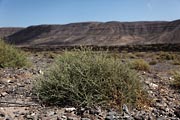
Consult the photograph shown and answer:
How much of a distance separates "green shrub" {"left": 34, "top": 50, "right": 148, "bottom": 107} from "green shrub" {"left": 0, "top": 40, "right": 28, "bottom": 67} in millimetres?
7117

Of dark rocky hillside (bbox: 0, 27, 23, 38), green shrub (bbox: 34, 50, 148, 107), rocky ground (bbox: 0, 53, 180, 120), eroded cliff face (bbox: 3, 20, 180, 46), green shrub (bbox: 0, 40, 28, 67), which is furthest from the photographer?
dark rocky hillside (bbox: 0, 27, 23, 38)

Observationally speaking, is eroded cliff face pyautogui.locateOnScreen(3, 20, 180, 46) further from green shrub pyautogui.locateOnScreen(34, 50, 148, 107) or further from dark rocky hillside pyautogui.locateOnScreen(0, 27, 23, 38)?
green shrub pyautogui.locateOnScreen(34, 50, 148, 107)

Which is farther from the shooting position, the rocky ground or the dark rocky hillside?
the dark rocky hillside

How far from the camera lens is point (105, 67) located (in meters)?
7.86

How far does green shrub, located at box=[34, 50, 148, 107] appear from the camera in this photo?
289 inches

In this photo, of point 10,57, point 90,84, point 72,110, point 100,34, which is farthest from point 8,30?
point 72,110

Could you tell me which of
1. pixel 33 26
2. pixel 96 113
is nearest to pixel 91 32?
pixel 33 26

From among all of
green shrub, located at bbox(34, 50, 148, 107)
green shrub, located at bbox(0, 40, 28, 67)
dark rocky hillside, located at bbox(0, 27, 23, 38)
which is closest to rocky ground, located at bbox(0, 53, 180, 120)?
green shrub, located at bbox(34, 50, 148, 107)

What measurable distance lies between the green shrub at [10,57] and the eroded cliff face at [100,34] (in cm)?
9902

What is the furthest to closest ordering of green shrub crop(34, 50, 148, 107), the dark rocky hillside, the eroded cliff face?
the dark rocky hillside < the eroded cliff face < green shrub crop(34, 50, 148, 107)

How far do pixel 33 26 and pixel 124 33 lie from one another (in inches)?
1946

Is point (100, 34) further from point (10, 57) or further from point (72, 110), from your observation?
point (72, 110)

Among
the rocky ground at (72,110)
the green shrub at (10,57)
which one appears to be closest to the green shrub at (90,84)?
the rocky ground at (72,110)

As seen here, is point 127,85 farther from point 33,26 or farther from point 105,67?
point 33,26
